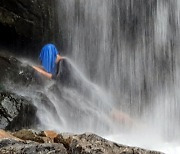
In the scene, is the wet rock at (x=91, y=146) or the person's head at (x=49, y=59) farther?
the person's head at (x=49, y=59)

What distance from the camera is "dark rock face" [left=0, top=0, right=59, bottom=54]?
538 inches

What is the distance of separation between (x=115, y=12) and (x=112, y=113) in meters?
4.95

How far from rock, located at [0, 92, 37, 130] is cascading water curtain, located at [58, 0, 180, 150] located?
5.61 m

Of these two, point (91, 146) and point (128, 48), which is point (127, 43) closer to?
point (128, 48)

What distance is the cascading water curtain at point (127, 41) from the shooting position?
1525 cm

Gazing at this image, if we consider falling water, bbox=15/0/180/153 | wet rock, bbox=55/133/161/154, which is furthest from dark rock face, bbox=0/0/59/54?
wet rock, bbox=55/133/161/154

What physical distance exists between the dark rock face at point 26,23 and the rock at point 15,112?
15.1 feet

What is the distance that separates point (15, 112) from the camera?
31.2 ft

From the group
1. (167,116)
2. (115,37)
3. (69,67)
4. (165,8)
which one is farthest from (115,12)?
→ (167,116)

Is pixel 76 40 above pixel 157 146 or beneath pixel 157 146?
above

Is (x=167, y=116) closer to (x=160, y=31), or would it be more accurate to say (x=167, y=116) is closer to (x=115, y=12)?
(x=160, y=31)

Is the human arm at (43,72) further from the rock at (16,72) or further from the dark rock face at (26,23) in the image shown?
the dark rock face at (26,23)

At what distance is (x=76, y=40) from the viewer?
15.5m

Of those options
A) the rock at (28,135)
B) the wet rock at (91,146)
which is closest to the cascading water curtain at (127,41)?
the rock at (28,135)
